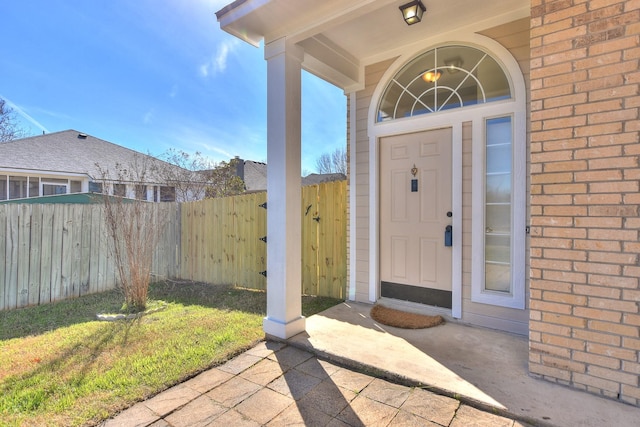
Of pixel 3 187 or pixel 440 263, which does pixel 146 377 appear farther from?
pixel 3 187

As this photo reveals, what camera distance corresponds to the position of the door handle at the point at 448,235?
132 inches

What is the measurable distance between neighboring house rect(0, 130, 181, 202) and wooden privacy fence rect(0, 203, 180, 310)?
4.74 metres

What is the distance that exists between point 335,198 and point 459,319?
2.16 m

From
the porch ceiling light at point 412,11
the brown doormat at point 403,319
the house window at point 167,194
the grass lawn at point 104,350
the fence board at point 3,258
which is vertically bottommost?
the grass lawn at point 104,350

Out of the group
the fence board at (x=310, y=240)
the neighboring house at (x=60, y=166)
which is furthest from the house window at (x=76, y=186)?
the fence board at (x=310, y=240)

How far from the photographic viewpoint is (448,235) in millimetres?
3375

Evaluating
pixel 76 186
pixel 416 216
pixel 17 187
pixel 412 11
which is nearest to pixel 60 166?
pixel 76 186

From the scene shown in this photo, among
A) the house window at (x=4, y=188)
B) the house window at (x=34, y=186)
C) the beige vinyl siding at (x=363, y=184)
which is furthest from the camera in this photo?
the house window at (x=34, y=186)

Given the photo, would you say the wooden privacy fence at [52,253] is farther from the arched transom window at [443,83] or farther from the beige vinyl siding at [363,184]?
the arched transom window at [443,83]

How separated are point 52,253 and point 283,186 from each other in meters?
3.99

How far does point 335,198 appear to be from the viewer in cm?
443

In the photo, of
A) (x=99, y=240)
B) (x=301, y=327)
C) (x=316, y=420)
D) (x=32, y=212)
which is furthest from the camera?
(x=99, y=240)

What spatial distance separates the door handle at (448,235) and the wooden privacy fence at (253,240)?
1.39 meters

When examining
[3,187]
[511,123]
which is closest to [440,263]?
[511,123]
